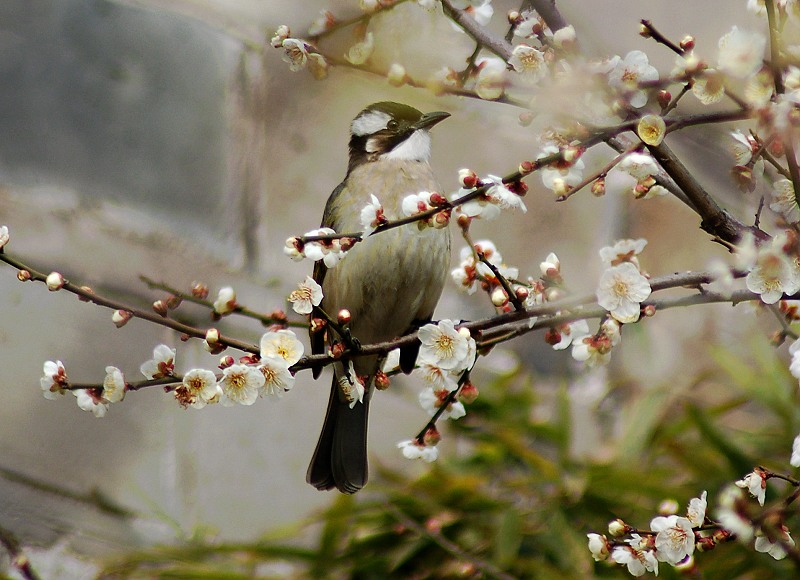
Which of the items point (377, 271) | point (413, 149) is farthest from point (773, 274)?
point (413, 149)

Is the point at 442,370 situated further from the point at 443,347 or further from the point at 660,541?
the point at 660,541

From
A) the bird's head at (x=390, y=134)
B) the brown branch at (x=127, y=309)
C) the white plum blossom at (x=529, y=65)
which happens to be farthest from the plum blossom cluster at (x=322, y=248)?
the bird's head at (x=390, y=134)

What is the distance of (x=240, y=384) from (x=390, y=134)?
950mm

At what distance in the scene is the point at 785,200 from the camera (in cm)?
104

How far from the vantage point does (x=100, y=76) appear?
266 centimetres

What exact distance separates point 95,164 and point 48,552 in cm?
97

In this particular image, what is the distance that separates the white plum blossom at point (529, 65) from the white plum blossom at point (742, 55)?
17 centimetres

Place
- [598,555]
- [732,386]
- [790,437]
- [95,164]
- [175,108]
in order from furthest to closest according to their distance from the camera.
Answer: [732,386], [175,108], [95,164], [790,437], [598,555]

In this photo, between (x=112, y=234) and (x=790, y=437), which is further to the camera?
(x=112, y=234)

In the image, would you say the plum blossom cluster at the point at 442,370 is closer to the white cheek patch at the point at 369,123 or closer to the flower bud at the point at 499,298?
the flower bud at the point at 499,298

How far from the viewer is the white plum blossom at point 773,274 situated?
0.87 meters

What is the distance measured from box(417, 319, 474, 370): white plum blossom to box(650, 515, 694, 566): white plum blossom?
243 mm

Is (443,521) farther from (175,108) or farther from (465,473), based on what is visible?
(175,108)

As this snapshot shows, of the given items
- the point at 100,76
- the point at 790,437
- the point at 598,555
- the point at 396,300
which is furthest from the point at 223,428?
the point at 598,555
